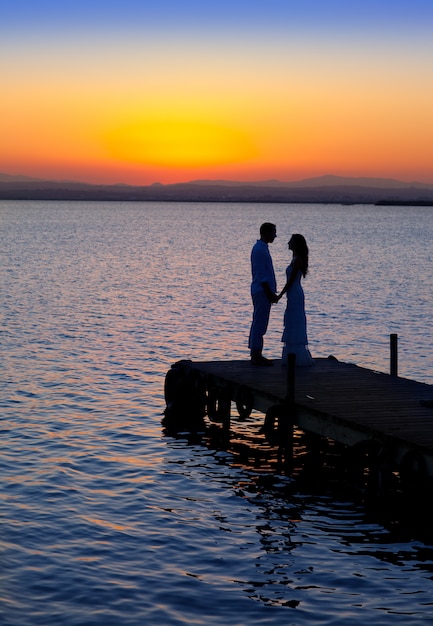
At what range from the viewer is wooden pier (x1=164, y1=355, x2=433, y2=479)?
1248cm

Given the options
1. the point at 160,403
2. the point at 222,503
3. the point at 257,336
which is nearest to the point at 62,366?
the point at 160,403

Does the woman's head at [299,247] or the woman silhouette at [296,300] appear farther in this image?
the woman silhouette at [296,300]

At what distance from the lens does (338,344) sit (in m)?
30.3

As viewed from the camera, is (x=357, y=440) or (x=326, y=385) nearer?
(x=357, y=440)

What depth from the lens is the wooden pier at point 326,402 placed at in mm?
12477

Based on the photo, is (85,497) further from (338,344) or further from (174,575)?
(338,344)

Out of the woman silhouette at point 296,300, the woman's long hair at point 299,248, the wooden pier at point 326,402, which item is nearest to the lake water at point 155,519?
the wooden pier at point 326,402

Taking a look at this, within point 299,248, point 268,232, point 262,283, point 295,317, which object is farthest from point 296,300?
point 268,232

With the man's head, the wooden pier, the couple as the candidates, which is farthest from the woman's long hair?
the wooden pier

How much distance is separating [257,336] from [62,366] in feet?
29.4

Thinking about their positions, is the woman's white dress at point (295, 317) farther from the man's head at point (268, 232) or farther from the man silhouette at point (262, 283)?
the man's head at point (268, 232)

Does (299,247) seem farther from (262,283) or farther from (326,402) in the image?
(326,402)

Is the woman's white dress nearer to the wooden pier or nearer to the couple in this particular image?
the couple

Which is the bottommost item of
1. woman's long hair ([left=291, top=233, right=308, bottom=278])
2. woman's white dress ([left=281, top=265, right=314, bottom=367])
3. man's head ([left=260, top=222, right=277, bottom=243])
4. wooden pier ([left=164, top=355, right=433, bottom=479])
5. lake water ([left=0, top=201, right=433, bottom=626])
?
lake water ([left=0, top=201, right=433, bottom=626])
